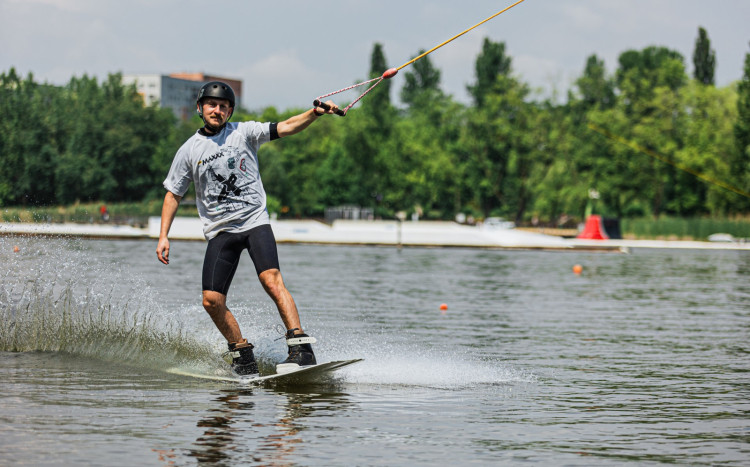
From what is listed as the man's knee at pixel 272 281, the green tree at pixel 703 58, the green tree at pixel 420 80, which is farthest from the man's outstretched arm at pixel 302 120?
the green tree at pixel 420 80

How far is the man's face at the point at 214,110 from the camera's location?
805 cm

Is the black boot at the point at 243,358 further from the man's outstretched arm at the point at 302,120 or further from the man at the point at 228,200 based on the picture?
the man's outstretched arm at the point at 302,120

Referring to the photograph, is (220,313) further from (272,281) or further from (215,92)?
(215,92)

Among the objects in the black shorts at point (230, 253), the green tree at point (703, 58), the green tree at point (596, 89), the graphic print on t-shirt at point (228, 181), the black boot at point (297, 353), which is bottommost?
the black boot at point (297, 353)

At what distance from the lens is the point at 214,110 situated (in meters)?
8.05

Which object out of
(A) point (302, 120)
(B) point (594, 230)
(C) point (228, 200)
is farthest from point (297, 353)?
(B) point (594, 230)

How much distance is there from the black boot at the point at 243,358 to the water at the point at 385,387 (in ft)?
0.84

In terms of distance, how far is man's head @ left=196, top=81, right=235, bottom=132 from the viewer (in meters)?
8.02

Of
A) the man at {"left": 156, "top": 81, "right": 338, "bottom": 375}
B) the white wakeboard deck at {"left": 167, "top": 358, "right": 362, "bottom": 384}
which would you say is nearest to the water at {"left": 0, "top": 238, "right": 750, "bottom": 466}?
the white wakeboard deck at {"left": 167, "top": 358, "right": 362, "bottom": 384}

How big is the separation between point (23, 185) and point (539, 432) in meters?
83.4

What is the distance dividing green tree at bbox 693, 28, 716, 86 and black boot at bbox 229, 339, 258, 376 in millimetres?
100008

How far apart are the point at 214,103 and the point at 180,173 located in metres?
0.64

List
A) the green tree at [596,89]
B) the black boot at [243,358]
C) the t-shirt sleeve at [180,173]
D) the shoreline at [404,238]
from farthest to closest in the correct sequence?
1. the green tree at [596,89]
2. the shoreline at [404,238]
3. the black boot at [243,358]
4. the t-shirt sleeve at [180,173]

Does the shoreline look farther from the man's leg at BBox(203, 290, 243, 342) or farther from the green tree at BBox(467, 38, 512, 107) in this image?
the man's leg at BBox(203, 290, 243, 342)
